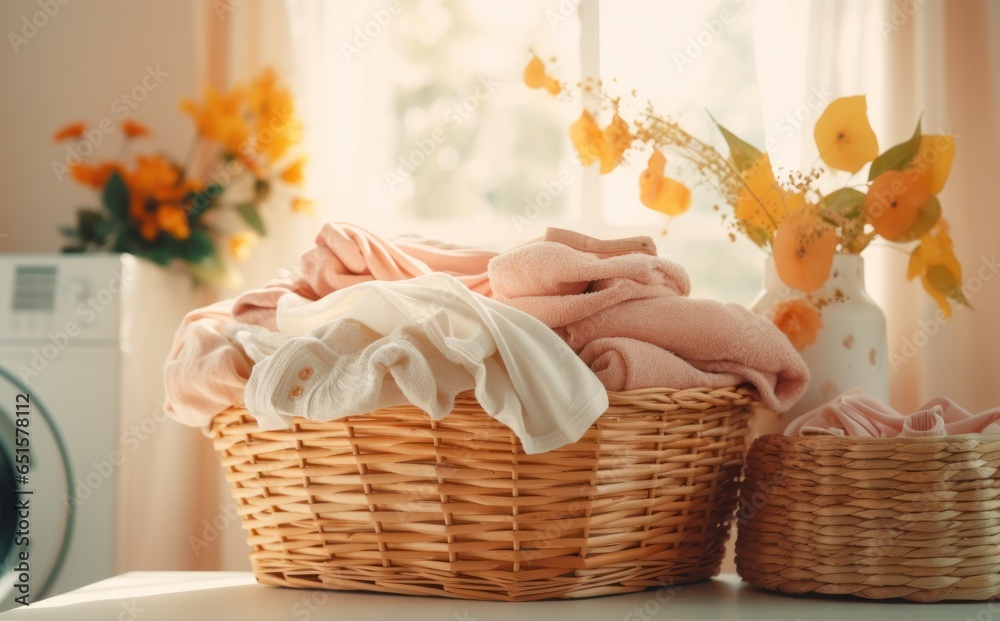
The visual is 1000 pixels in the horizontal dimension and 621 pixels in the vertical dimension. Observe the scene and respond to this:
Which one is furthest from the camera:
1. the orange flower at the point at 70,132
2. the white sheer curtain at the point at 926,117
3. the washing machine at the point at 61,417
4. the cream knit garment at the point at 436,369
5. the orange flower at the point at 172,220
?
the orange flower at the point at 70,132

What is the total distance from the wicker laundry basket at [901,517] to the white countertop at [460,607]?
0.02m

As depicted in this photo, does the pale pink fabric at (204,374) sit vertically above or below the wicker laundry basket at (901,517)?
above

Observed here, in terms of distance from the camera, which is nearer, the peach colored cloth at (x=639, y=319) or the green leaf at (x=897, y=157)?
the peach colored cloth at (x=639, y=319)

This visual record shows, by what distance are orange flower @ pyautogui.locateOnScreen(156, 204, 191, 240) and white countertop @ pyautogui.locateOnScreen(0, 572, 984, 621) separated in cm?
85

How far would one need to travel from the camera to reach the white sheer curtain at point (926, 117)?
4.94ft

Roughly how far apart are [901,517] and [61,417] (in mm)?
1247

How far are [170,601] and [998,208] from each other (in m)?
1.43

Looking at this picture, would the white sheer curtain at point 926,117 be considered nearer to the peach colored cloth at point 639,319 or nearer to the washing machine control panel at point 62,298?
the peach colored cloth at point 639,319

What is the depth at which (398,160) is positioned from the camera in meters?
1.84

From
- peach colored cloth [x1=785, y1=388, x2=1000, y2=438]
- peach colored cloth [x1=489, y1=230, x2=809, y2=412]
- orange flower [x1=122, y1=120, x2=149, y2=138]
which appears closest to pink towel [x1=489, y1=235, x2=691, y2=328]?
peach colored cloth [x1=489, y1=230, x2=809, y2=412]

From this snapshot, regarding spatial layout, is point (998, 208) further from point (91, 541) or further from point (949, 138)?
point (91, 541)

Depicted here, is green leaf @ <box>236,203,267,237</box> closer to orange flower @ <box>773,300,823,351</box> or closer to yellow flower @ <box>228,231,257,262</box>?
yellow flower @ <box>228,231,257,262</box>

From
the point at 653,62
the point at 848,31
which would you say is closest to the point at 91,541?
the point at 653,62

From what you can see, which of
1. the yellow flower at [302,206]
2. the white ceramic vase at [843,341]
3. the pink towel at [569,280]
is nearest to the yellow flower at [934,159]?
the white ceramic vase at [843,341]
